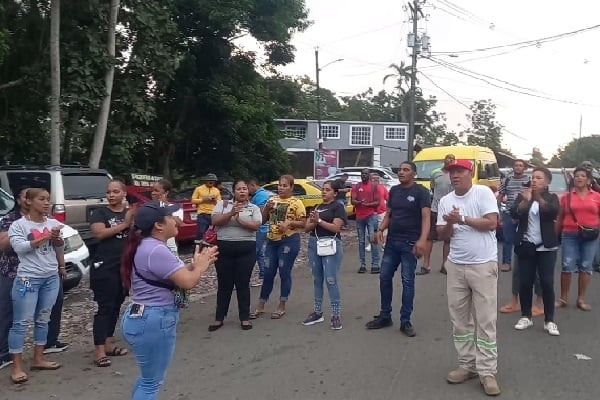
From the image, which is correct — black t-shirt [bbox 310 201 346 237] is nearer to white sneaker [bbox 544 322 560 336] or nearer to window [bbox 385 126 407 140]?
white sneaker [bbox 544 322 560 336]

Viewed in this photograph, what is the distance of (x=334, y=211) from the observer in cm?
716

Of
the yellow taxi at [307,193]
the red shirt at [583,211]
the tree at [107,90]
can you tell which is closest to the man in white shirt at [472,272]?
the red shirt at [583,211]

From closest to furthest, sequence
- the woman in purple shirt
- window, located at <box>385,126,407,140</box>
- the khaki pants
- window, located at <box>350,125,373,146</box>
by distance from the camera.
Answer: the woman in purple shirt
the khaki pants
window, located at <box>385,126,407,140</box>
window, located at <box>350,125,373,146</box>

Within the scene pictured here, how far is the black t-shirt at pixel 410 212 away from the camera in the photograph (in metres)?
6.63

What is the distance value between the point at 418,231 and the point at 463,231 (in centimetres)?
145

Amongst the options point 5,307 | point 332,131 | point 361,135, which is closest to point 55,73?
point 5,307

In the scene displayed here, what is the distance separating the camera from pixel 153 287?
375cm

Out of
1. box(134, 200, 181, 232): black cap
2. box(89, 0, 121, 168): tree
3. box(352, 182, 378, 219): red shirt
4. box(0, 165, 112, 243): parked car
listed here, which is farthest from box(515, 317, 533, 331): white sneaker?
box(89, 0, 121, 168): tree

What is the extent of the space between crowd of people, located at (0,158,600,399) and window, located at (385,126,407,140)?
149 ft

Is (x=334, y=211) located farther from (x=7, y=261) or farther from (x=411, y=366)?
(x=7, y=261)

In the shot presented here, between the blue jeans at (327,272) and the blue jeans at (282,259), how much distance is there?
0.36m

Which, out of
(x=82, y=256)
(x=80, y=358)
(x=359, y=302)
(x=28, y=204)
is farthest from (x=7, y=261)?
(x=359, y=302)

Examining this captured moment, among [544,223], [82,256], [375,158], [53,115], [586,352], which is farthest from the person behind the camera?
[375,158]

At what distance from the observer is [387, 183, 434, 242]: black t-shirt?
663 cm
